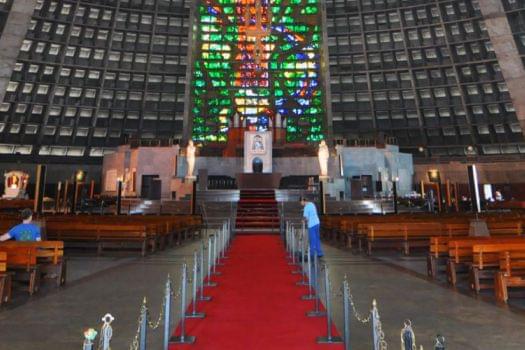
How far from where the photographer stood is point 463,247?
19.6ft

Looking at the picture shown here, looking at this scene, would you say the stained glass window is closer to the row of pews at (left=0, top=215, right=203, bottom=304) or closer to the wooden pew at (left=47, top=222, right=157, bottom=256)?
the row of pews at (left=0, top=215, right=203, bottom=304)

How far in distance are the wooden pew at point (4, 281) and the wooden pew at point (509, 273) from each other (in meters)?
6.74

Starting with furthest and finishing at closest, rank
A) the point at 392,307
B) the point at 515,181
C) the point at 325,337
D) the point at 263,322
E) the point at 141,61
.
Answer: the point at 141,61 → the point at 515,181 → the point at 392,307 → the point at 263,322 → the point at 325,337

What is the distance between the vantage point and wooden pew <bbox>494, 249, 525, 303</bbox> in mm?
4906


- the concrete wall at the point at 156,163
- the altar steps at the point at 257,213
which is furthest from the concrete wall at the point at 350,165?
the altar steps at the point at 257,213

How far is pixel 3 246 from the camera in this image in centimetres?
534

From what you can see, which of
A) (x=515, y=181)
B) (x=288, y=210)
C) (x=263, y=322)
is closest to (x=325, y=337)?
(x=263, y=322)

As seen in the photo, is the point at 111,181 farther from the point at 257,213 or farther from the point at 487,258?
the point at 487,258

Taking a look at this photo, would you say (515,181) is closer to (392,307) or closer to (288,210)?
(288,210)

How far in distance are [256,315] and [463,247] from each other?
3.80 meters

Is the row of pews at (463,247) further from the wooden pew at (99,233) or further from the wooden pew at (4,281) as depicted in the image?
the wooden pew at (4,281)

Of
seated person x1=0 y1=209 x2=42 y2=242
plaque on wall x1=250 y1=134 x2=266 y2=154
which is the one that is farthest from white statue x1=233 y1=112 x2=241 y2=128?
seated person x1=0 y1=209 x2=42 y2=242

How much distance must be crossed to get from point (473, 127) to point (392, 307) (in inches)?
1371

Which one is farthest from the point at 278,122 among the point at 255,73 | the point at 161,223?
the point at 161,223
